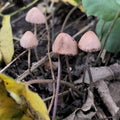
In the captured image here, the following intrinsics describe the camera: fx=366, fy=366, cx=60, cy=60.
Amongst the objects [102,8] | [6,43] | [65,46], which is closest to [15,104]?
[65,46]

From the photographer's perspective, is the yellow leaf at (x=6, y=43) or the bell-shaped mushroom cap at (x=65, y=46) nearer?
the bell-shaped mushroom cap at (x=65, y=46)

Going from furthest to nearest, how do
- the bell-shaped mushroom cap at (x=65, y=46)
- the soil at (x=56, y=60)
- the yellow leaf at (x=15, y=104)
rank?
the soil at (x=56, y=60) < the bell-shaped mushroom cap at (x=65, y=46) < the yellow leaf at (x=15, y=104)

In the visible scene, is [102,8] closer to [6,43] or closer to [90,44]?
[90,44]

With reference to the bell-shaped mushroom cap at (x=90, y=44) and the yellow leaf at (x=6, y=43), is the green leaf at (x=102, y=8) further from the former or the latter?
the yellow leaf at (x=6, y=43)

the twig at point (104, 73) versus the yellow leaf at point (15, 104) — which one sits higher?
the yellow leaf at point (15, 104)

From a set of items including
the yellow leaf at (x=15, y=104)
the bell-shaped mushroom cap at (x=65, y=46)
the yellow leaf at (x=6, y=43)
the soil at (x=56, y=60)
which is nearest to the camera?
the yellow leaf at (x=15, y=104)

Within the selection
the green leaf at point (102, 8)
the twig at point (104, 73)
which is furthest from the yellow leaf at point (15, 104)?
the green leaf at point (102, 8)
